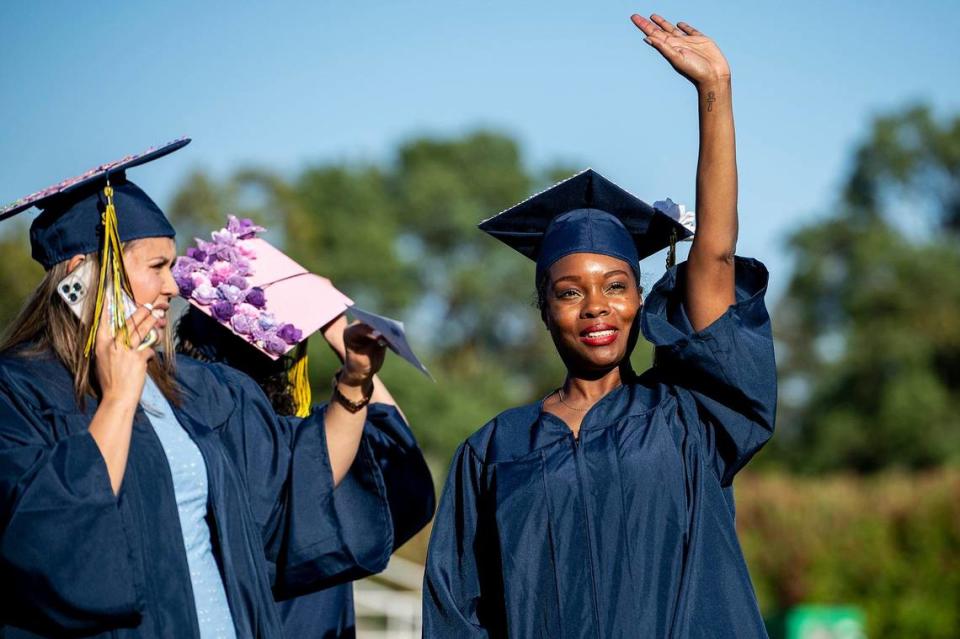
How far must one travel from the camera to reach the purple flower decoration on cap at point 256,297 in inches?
180

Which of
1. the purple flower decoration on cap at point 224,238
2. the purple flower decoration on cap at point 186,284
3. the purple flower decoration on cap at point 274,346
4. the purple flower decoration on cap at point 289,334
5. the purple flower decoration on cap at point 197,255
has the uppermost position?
the purple flower decoration on cap at point 224,238

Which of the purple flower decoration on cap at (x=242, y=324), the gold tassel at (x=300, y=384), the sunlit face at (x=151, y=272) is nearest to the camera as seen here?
the sunlit face at (x=151, y=272)

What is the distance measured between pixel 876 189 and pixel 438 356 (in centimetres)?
1222

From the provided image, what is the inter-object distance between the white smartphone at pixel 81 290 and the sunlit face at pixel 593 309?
1188mm

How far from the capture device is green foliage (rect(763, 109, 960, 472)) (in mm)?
28750

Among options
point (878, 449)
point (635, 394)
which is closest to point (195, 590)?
point (635, 394)

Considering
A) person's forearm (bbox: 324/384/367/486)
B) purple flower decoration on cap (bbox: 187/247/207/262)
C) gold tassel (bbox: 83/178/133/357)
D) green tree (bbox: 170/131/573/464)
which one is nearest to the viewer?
gold tassel (bbox: 83/178/133/357)

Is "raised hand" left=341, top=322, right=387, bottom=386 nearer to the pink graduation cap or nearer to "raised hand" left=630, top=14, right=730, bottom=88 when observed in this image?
the pink graduation cap

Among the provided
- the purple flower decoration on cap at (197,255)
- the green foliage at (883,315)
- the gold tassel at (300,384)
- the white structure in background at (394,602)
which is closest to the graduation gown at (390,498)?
the gold tassel at (300,384)

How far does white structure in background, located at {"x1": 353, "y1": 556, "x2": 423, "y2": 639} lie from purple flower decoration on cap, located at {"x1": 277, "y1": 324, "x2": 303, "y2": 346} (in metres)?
7.02

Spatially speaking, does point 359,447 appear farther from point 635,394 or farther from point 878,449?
point 878,449

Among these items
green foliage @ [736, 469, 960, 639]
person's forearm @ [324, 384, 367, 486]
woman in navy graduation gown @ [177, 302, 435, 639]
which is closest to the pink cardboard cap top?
woman in navy graduation gown @ [177, 302, 435, 639]

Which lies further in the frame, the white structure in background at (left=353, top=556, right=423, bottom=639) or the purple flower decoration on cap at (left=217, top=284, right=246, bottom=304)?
the white structure in background at (left=353, top=556, right=423, bottom=639)

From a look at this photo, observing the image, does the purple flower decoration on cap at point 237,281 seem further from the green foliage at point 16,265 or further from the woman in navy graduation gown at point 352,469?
the green foliage at point 16,265
